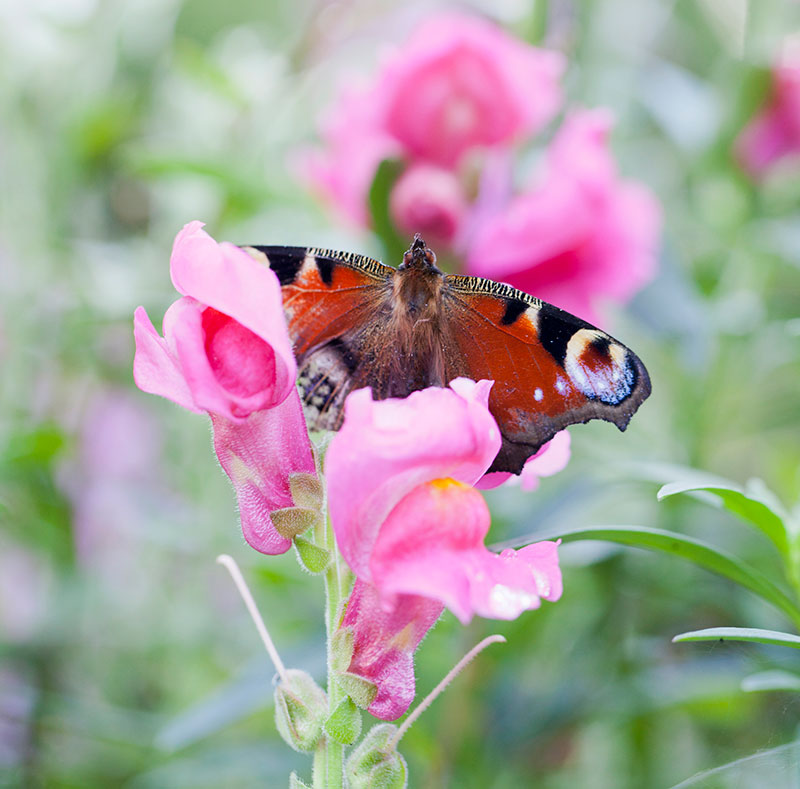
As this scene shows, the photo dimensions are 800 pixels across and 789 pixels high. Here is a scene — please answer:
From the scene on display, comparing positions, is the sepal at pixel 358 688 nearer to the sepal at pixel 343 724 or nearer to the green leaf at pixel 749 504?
the sepal at pixel 343 724

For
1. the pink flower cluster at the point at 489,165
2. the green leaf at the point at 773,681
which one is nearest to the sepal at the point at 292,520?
the green leaf at the point at 773,681

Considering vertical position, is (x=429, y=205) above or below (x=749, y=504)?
above

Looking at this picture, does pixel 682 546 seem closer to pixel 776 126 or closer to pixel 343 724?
pixel 343 724

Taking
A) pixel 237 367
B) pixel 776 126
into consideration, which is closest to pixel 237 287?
pixel 237 367

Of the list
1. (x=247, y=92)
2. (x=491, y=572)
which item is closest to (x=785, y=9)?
(x=247, y=92)

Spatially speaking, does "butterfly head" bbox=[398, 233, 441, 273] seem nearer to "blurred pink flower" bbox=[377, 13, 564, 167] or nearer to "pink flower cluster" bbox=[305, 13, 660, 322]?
"pink flower cluster" bbox=[305, 13, 660, 322]

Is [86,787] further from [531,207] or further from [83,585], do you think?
[531,207]

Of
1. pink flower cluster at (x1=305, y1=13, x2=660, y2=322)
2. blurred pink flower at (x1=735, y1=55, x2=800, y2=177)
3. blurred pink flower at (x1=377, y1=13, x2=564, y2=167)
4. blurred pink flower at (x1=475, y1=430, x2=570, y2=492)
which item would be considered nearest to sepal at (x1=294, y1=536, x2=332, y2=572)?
blurred pink flower at (x1=475, y1=430, x2=570, y2=492)
